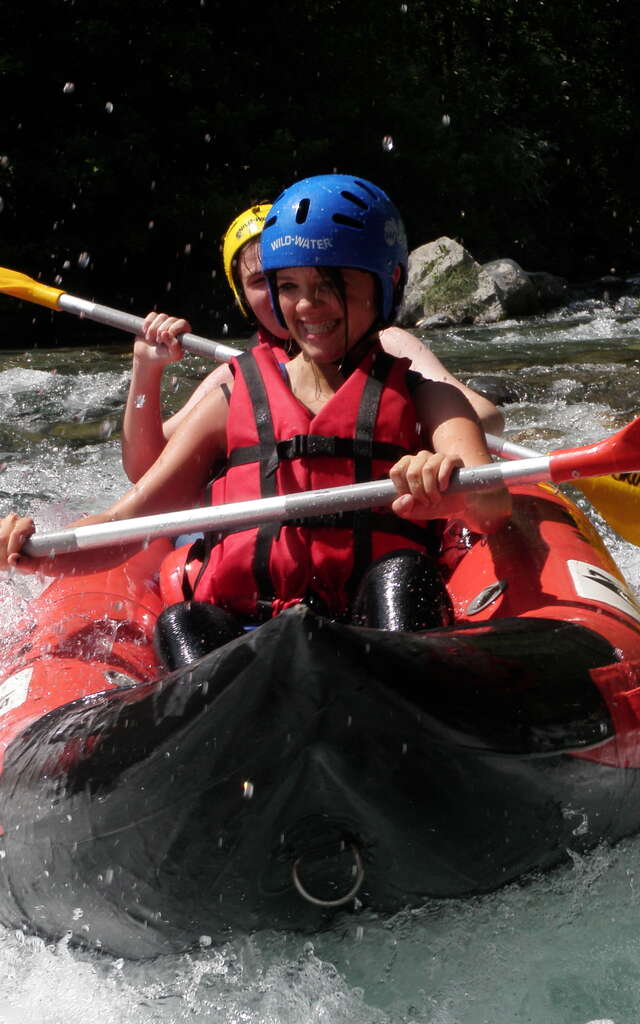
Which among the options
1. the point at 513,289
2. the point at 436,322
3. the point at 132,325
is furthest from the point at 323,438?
the point at 513,289

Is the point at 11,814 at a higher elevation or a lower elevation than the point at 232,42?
lower

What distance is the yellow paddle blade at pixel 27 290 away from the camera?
147 inches

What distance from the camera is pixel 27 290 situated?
3.86 m

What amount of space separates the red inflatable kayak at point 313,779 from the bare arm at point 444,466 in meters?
0.24

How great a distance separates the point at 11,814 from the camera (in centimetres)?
167

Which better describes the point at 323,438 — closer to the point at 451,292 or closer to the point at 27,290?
the point at 27,290

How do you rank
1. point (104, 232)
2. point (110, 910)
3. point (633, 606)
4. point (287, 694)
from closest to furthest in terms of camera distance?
point (287, 694)
point (110, 910)
point (633, 606)
point (104, 232)

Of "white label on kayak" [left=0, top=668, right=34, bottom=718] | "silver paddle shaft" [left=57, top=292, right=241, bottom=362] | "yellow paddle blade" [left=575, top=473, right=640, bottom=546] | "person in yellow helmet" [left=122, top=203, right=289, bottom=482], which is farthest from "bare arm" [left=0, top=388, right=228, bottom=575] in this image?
"yellow paddle blade" [left=575, top=473, right=640, bottom=546]

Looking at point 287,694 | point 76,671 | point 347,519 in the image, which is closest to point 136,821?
point 287,694

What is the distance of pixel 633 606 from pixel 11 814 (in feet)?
3.94

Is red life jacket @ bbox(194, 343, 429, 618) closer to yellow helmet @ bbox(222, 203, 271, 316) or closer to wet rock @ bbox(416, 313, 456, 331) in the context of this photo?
yellow helmet @ bbox(222, 203, 271, 316)

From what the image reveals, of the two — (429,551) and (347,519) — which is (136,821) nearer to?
(347,519)

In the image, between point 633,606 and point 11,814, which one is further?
point 633,606

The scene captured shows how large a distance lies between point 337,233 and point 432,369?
1042mm
